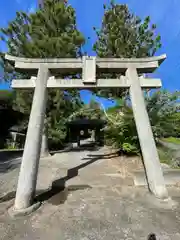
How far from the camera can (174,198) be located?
11.5ft

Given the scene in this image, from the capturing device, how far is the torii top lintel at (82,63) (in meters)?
3.96

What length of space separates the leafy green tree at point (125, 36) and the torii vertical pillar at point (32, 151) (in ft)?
20.8

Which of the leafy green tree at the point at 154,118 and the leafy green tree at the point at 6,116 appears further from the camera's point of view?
the leafy green tree at the point at 6,116

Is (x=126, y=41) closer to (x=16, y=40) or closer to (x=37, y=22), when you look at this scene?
(x=37, y=22)

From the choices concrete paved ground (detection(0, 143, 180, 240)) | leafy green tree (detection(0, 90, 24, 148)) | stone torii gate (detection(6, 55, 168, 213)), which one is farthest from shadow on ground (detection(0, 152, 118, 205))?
leafy green tree (detection(0, 90, 24, 148))

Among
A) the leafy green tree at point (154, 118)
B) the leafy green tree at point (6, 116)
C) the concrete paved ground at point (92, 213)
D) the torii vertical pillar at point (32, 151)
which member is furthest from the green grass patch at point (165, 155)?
the leafy green tree at point (6, 116)

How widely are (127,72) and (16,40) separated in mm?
7230

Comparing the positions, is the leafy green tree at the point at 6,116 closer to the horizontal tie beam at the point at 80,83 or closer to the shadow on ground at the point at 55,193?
the horizontal tie beam at the point at 80,83

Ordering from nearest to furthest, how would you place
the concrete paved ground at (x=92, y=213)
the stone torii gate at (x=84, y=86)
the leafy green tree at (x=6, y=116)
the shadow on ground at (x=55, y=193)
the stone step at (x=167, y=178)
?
the concrete paved ground at (x=92, y=213)
the stone torii gate at (x=84, y=86)
the shadow on ground at (x=55, y=193)
the stone step at (x=167, y=178)
the leafy green tree at (x=6, y=116)

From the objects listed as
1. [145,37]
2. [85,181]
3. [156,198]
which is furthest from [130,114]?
[145,37]

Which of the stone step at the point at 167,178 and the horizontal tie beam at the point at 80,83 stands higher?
the horizontal tie beam at the point at 80,83

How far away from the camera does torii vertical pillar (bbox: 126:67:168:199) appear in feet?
11.2

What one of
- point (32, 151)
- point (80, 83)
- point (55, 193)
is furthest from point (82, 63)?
point (55, 193)

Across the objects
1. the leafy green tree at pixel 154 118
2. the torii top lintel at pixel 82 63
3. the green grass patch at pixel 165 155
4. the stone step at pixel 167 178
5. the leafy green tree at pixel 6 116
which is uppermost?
the leafy green tree at pixel 6 116
